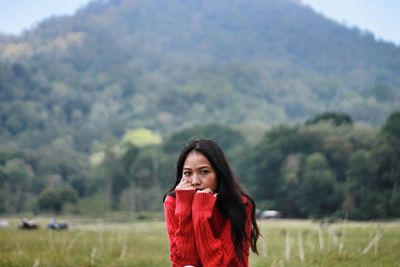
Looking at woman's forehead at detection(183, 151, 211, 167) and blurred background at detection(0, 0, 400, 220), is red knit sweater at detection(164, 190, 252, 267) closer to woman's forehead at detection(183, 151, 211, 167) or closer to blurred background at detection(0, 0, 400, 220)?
woman's forehead at detection(183, 151, 211, 167)

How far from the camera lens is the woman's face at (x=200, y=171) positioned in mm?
4574

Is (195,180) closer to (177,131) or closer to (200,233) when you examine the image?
(200,233)

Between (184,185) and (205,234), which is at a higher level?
(184,185)

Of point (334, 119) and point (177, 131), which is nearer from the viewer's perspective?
point (334, 119)

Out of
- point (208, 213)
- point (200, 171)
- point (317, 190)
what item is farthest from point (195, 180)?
point (317, 190)

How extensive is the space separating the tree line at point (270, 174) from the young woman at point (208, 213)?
83.6ft

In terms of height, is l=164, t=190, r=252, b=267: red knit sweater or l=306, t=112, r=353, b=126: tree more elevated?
l=306, t=112, r=353, b=126: tree

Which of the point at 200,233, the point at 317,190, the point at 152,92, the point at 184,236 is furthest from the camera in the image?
the point at 152,92

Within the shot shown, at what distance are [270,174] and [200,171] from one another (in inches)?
2024

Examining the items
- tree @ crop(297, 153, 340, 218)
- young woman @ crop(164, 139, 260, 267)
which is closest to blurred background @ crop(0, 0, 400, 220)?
tree @ crop(297, 153, 340, 218)

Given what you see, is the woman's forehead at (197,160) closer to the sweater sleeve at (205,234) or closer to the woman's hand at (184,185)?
the woman's hand at (184,185)

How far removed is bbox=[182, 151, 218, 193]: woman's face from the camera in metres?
4.57

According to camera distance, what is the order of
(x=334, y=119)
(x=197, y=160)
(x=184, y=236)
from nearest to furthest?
(x=184, y=236) < (x=197, y=160) < (x=334, y=119)

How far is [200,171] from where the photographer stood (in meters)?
4.60
